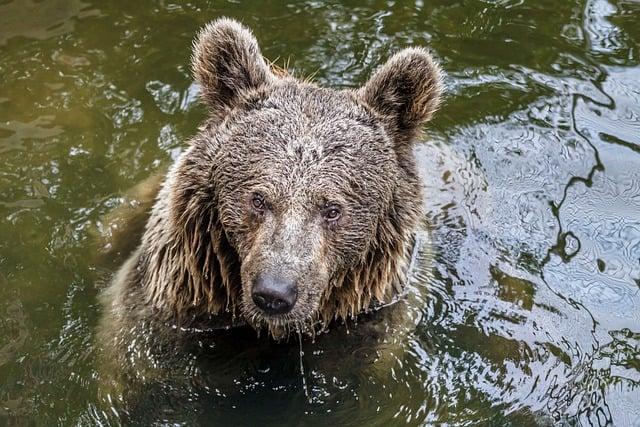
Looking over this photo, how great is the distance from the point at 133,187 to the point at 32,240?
0.95 meters

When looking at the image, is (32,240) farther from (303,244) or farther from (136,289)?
(303,244)

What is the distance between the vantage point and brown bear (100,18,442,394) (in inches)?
201

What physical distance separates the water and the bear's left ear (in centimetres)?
138

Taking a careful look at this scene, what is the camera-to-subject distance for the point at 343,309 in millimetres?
6004

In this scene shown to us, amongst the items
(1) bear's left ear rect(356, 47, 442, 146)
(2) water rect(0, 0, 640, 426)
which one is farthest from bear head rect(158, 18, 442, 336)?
(2) water rect(0, 0, 640, 426)

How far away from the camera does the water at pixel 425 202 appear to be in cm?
603

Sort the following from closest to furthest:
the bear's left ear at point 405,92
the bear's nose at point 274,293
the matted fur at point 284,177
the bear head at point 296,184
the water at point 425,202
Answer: the bear's nose at point 274,293 < the bear head at point 296,184 < the matted fur at point 284,177 < the bear's left ear at point 405,92 < the water at point 425,202

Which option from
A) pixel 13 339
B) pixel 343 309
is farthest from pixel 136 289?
pixel 343 309

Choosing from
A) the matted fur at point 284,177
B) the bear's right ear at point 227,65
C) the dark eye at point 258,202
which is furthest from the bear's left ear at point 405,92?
the dark eye at point 258,202

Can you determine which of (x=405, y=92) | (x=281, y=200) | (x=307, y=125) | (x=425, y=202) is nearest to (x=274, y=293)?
(x=281, y=200)

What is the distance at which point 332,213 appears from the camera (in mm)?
5281

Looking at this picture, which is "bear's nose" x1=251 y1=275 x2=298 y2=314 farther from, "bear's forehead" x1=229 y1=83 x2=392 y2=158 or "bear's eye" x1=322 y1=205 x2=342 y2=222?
"bear's forehead" x1=229 y1=83 x2=392 y2=158

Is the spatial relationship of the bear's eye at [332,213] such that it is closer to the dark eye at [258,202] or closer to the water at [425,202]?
the dark eye at [258,202]

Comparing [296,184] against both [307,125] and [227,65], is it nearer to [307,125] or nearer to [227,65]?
[307,125]
